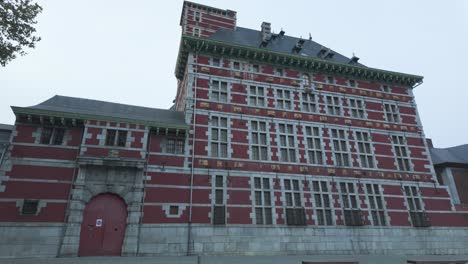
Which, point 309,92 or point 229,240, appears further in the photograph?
point 309,92

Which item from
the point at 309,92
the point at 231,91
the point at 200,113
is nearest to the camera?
the point at 200,113

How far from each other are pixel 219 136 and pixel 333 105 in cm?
938

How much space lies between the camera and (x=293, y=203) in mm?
16859

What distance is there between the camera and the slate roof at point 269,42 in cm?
2205

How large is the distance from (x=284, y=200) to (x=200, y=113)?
7665 mm

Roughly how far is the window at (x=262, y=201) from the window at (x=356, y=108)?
9.27 m

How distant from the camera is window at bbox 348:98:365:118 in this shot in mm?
21094

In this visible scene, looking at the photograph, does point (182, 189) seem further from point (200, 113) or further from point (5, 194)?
point (5, 194)

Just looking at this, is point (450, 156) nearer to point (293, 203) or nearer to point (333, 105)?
point (333, 105)

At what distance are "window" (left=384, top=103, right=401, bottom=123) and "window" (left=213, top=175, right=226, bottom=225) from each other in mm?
14506

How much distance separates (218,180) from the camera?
53.8 ft

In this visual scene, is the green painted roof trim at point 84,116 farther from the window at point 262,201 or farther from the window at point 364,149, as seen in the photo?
the window at point 364,149

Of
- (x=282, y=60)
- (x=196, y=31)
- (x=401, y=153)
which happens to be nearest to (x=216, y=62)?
(x=196, y=31)

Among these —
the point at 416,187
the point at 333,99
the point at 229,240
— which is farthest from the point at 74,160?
the point at 416,187
